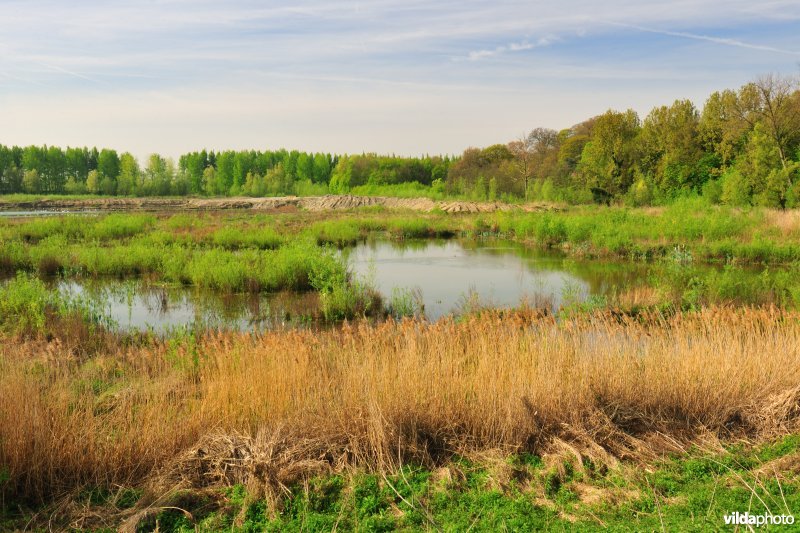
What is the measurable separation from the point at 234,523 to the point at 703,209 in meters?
28.8

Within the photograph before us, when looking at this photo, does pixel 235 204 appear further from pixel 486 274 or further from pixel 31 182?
pixel 486 274

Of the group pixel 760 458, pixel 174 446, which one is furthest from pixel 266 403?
pixel 760 458

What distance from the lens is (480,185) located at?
55.8 metres

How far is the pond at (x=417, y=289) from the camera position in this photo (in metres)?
12.9

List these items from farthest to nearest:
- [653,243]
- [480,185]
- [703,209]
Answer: [480,185] → [703,209] → [653,243]

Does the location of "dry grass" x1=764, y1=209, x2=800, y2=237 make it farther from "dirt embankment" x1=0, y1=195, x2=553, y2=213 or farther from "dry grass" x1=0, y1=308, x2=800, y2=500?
"dirt embankment" x1=0, y1=195, x2=553, y2=213

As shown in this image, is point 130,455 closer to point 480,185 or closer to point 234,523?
point 234,523

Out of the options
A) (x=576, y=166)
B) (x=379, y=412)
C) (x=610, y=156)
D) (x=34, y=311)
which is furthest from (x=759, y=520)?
(x=576, y=166)

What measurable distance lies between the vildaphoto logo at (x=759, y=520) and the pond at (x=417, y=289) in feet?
24.1

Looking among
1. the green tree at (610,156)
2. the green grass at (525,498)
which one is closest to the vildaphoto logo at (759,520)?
the green grass at (525,498)

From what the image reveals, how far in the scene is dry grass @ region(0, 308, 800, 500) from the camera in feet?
15.0

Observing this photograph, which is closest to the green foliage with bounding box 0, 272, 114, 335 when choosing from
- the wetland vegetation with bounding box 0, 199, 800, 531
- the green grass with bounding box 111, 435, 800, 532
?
the wetland vegetation with bounding box 0, 199, 800, 531

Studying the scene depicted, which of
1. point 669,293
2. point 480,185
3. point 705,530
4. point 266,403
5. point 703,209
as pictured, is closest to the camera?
point 705,530

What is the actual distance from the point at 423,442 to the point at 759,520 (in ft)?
8.00
